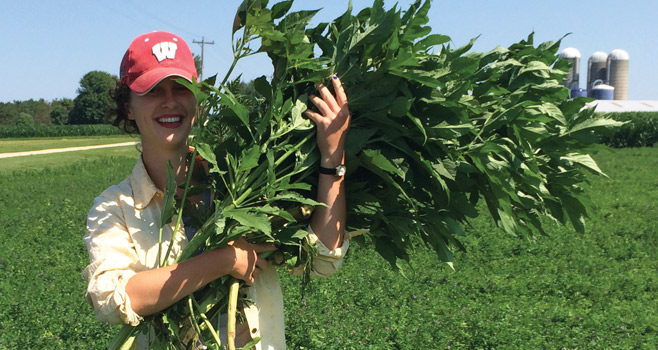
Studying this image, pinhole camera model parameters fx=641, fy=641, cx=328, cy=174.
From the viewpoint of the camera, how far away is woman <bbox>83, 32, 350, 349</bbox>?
191 centimetres

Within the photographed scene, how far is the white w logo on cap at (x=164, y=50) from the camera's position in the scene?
81.4 inches

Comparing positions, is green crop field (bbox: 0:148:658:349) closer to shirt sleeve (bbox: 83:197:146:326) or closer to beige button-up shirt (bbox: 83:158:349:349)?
beige button-up shirt (bbox: 83:158:349:349)

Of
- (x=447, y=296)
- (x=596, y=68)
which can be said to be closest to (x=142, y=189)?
(x=447, y=296)

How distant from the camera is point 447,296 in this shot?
642 centimetres

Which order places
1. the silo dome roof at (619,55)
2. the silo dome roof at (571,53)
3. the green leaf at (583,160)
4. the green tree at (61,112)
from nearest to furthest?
the green leaf at (583,160) → the silo dome roof at (571,53) → the silo dome roof at (619,55) → the green tree at (61,112)

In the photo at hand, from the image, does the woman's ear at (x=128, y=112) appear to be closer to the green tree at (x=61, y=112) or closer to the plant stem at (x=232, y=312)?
the plant stem at (x=232, y=312)

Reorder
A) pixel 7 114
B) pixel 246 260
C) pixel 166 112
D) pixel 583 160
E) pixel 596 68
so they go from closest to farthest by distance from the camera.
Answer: pixel 246 260 < pixel 166 112 < pixel 583 160 < pixel 596 68 < pixel 7 114

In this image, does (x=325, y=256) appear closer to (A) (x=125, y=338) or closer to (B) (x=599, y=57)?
(A) (x=125, y=338)

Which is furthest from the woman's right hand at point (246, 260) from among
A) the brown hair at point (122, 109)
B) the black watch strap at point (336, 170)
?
the brown hair at point (122, 109)

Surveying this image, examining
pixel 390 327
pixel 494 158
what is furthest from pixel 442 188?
pixel 390 327

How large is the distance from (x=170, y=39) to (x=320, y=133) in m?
0.61

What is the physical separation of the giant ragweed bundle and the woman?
0.06 metres

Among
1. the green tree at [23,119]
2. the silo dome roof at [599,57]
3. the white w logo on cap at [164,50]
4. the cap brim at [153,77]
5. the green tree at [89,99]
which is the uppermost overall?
the white w logo on cap at [164,50]

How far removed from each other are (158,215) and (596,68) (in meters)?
61.5
